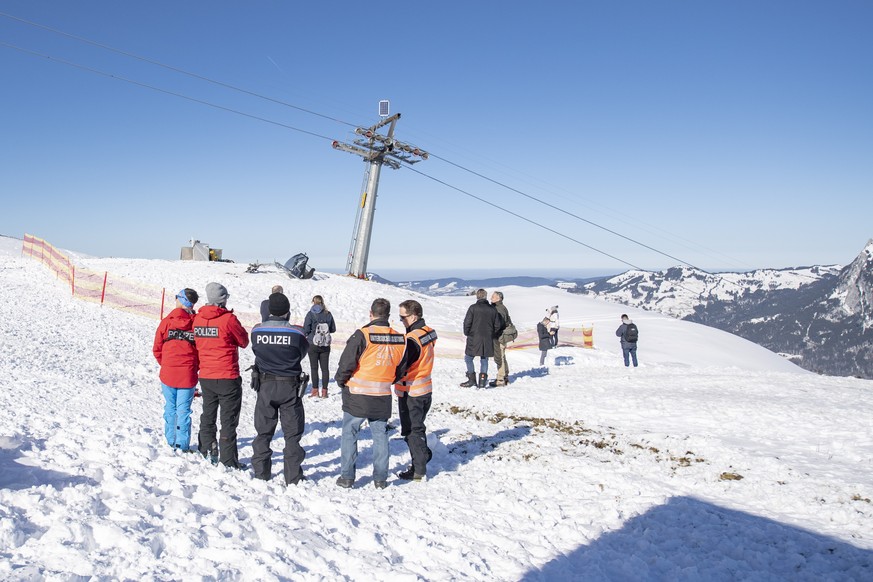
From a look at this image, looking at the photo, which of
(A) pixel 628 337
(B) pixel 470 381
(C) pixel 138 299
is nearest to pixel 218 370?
(B) pixel 470 381

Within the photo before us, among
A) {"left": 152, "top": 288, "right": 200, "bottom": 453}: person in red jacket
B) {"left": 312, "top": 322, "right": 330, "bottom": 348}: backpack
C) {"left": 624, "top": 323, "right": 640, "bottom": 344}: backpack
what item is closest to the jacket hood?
{"left": 152, "top": 288, "right": 200, "bottom": 453}: person in red jacket

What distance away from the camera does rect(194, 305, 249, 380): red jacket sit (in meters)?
6.45

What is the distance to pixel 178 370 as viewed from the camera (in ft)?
22.0

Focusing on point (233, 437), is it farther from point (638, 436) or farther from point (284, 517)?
point (638, 436)

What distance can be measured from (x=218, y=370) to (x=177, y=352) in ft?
2.26

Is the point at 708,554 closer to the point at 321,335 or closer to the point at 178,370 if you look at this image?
the point at 178,370

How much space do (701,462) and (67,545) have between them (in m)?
7.81

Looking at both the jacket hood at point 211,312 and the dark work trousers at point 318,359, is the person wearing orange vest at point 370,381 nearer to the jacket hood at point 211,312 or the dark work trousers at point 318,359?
the jacket hood at point 211,312

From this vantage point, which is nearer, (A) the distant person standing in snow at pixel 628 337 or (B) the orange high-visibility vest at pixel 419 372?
(B) the orange high-visibility vest at pixel 419 372

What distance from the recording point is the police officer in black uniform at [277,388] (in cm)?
616

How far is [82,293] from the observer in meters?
22.8

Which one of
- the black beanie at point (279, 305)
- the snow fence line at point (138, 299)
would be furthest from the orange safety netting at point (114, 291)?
the black beanie at point (279, 305)

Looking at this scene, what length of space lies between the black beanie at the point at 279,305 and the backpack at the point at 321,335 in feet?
17.3

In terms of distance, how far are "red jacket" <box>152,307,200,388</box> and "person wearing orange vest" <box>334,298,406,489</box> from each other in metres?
1.93
